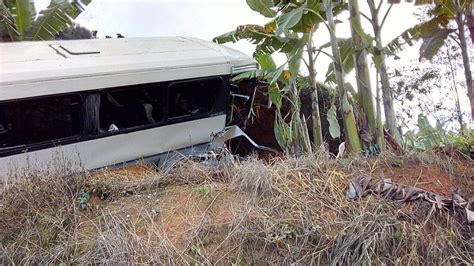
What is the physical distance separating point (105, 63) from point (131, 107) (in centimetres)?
78

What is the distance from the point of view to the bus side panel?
5016 mm

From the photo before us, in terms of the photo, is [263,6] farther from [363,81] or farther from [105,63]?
[105,63]

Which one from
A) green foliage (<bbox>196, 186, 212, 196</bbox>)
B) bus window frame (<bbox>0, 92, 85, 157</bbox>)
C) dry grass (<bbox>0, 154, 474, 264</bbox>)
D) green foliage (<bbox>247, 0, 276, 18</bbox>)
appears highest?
green foliage (<bbox>247, 0, 276, 18</bbox>)

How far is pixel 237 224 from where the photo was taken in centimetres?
307

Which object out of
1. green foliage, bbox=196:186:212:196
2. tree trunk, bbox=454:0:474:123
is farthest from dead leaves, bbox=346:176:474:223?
tree trunk, bbox=454:0:474:123

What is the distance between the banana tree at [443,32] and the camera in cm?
565

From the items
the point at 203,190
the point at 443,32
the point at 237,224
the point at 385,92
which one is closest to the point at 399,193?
the point at 237,224

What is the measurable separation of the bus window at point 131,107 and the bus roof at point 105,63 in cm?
19

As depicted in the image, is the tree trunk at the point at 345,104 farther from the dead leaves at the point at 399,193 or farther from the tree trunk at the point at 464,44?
the tree trunk at the point at 464,44

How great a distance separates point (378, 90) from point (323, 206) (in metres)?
2.08

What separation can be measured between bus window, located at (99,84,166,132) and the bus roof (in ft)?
0.64

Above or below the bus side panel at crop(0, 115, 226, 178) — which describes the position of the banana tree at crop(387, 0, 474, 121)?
above

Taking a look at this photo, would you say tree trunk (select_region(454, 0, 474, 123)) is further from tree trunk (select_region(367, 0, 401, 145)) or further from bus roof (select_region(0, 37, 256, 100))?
bus roof (select_region(0, 37, 256, 100))

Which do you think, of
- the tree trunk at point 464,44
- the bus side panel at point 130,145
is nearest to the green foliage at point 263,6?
the bus side panel at point 130,145
